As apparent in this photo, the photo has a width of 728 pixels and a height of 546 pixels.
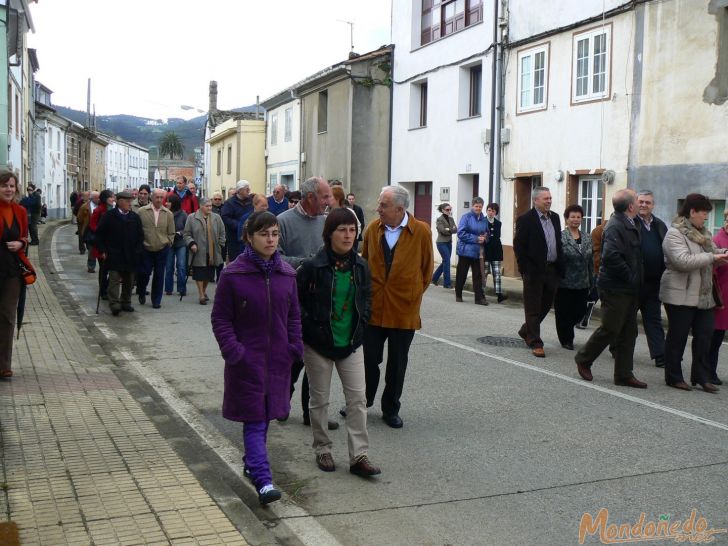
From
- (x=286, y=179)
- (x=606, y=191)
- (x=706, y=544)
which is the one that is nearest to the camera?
(x=706, y=544)

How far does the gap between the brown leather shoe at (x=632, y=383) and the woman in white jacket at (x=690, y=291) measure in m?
0.30

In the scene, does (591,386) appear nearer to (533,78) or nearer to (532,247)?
(532,247)

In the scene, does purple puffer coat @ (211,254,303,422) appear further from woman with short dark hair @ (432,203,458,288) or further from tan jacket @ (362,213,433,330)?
woman with short dark hair @ (432,203,458,288)

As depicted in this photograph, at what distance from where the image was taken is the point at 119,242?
39.5 feet

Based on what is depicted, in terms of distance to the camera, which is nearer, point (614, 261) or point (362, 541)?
point (362, 541)

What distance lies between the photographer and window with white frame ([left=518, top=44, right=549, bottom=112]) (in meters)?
18.7

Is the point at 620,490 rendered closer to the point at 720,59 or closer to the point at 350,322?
the point at 350,322

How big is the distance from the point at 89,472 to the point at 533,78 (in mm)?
16211

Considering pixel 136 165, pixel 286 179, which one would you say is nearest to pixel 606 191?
pixel 286 179

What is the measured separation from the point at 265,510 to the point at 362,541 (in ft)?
2.24

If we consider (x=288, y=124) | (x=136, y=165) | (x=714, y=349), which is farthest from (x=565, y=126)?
(x=136, y=165)

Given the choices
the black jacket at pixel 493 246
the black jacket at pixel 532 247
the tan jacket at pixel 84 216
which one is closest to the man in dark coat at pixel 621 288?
the black jacket at pixel 532 247

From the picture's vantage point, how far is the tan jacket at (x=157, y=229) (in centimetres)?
1295

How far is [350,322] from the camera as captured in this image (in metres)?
5.40
